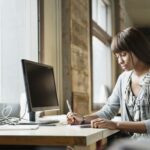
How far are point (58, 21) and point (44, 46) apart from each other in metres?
0.45

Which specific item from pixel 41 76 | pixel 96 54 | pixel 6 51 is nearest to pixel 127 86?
pixel 41 76

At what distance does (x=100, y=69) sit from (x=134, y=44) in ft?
12.4

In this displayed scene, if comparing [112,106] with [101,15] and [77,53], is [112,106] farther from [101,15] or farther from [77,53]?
[101,15]

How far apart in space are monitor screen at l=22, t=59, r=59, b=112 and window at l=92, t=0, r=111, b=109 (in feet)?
8.53

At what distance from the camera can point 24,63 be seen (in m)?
2.04

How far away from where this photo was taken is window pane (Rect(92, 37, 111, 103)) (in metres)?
5.50

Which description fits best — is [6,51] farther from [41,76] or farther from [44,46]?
[41,76]

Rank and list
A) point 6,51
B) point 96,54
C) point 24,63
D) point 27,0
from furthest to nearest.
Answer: point 96,54 → point 27,0 → point 6,51 → point 24,63

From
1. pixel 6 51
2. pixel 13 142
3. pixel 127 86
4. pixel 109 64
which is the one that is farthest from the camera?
pixel 109 64

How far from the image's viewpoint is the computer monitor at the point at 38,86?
205cm

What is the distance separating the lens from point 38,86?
2244mm

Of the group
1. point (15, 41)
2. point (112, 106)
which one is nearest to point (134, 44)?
point (112, 106)

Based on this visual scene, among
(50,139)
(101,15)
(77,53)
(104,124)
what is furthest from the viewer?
(101,15)

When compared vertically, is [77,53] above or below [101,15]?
below
